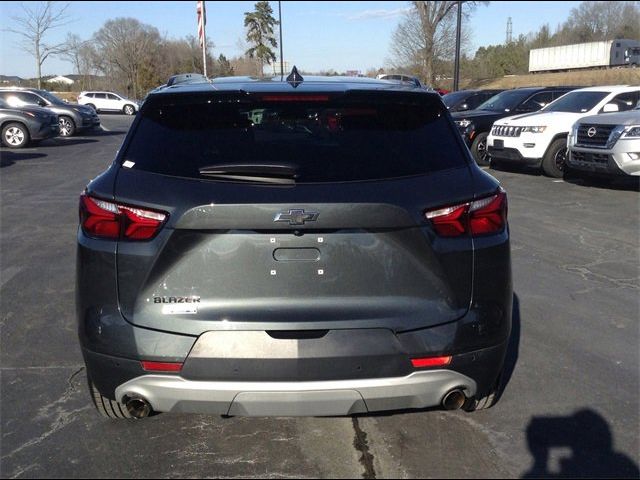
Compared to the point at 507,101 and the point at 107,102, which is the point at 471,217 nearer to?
the point at 507,101

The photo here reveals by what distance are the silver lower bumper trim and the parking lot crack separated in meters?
0.38

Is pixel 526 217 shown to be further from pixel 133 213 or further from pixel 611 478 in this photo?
pixel 133 213

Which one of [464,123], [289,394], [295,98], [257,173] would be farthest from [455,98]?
[289,394]

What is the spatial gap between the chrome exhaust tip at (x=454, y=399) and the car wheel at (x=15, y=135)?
19962mm

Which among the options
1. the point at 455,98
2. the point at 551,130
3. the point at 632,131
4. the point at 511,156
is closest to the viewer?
the point at 632,131

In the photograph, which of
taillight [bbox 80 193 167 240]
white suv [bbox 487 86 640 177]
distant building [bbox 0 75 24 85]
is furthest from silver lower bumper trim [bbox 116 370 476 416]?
distant building [bbox 0 75 24 85]

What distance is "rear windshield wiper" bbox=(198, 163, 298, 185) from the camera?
9.36 ft

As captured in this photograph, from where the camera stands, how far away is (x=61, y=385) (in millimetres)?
4090

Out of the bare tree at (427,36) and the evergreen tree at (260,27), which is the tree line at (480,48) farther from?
the evergreen tree at (260,27)

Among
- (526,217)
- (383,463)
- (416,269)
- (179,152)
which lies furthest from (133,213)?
(526,217)

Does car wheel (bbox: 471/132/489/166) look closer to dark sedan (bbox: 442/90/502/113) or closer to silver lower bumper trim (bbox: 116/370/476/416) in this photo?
dark sedan (bbox: 442/90/502/113)

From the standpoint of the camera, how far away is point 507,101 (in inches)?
655

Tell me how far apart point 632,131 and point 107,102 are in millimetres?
40235

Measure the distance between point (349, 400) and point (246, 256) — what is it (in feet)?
2.49
